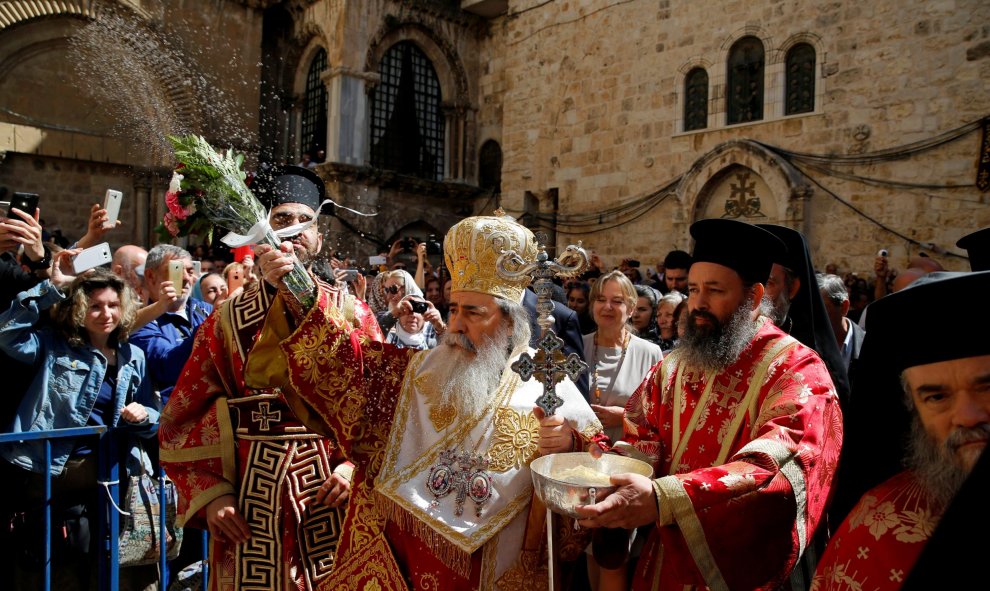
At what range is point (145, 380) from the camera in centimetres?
401

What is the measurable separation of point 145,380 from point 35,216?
1046 millimetres

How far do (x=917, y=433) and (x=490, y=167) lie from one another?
19.5 meters

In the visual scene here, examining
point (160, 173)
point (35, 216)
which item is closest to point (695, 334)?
point (35, 216)

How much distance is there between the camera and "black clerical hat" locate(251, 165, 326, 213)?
10.6 feet

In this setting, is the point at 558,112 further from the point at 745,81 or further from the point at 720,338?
the point at 720,338

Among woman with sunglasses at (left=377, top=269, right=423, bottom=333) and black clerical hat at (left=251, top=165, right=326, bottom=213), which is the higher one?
black clerical hat at (left=251, top=165, right=326, bottom=213)

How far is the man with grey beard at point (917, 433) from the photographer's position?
1.48m

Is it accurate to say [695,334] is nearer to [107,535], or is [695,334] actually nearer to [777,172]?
[107,535]

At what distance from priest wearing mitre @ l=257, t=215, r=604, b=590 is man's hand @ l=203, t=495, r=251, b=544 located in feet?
1.49

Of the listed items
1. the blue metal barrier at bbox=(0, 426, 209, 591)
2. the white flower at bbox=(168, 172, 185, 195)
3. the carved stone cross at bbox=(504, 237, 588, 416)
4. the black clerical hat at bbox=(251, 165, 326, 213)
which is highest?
the black clerical hat at bbox=(251, 165, 326, 213)

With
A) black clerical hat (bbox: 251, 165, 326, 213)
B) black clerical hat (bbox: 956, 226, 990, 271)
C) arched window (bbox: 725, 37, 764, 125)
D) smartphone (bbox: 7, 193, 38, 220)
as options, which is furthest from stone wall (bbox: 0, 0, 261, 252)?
black clerical hat (bbox: 956, 226, 990, 271)

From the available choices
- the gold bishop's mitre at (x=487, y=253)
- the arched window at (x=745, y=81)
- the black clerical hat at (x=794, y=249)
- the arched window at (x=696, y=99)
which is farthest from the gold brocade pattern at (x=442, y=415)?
the arched window at (x=696, y=99)

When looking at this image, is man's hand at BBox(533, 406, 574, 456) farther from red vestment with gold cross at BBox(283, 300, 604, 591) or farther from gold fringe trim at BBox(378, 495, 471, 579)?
gold fringe trim at BBox(378, 495, 471, 579)

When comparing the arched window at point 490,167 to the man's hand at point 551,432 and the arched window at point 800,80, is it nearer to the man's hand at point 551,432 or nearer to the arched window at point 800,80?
the arched window at point 800,80
